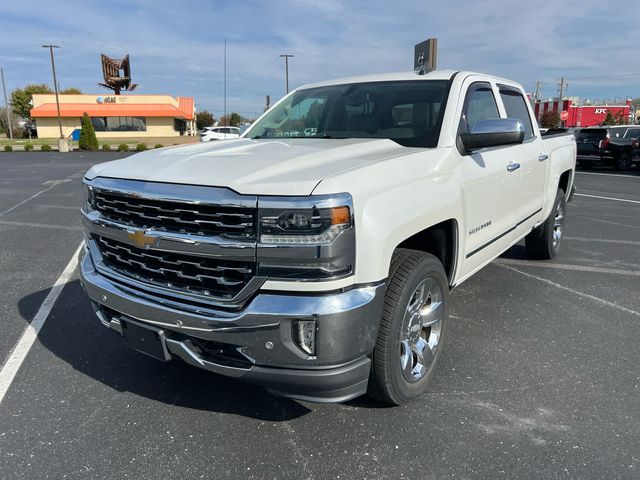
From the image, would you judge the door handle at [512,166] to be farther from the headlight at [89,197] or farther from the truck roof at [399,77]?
the headlight at [89,197]

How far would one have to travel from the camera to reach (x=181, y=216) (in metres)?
2.43

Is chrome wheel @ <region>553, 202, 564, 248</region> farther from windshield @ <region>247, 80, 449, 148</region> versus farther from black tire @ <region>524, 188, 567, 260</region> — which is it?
windshield @ <region>247, 80, 449, 148</region>

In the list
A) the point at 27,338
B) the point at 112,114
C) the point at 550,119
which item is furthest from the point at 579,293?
the point at 550,119

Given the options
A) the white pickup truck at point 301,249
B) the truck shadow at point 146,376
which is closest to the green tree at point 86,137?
the truck shadow at point 146,376

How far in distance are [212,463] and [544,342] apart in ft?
8.53

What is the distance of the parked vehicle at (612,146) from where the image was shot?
18578mm

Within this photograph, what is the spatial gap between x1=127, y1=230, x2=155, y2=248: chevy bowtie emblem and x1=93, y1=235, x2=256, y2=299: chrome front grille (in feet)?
0.16

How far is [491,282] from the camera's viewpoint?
17.2 ft

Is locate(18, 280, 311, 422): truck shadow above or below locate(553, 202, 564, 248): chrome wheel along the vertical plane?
below

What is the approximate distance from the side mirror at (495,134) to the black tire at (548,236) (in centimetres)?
268

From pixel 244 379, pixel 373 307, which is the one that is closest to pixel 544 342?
pixel 373 307

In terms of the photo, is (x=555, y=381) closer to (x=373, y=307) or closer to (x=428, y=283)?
(x=428, y=283)

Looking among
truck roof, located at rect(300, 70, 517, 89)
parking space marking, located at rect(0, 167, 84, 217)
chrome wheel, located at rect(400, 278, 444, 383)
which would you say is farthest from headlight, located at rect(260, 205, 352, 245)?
parking space marking, located at rect(0, 167, 84, 217)

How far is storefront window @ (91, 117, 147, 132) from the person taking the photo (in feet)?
172
